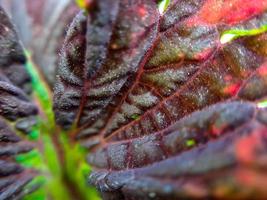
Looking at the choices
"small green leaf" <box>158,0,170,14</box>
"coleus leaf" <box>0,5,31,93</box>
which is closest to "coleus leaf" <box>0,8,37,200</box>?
"coleus leaf" <box>0,5,31,93</box>

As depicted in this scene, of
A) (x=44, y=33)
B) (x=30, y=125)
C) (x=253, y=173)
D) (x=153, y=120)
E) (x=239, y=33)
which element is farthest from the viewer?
(x=44, y=33)

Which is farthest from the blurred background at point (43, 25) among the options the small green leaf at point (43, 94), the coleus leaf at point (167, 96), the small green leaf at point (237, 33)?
the small green leaf at point (237, 33)

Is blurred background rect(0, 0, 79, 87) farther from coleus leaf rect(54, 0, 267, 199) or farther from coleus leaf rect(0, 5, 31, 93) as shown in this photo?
coleus leaf rect(54, 0, 267, 199)

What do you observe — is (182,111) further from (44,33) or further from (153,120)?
(44,33)

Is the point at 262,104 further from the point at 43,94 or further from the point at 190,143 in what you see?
the point at 43,94

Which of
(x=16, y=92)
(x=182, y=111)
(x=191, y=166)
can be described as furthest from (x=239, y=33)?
(x=16, y=92)
